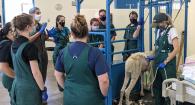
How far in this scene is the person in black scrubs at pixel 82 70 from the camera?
210 cm

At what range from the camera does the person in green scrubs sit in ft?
11.5

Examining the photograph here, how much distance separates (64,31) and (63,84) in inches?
101

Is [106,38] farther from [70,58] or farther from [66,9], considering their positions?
[66,9]

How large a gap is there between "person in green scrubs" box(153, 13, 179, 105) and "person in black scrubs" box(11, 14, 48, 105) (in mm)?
1691

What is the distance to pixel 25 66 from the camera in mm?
2400

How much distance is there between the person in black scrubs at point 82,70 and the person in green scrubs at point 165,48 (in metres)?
1.56

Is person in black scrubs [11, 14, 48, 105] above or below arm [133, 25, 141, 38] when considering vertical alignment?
below

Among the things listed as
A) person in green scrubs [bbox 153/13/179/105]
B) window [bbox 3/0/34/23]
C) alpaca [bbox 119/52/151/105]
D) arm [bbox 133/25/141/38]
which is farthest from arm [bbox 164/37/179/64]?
window [bbox 3/0/34/23]

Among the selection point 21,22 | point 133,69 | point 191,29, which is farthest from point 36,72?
point 191,29

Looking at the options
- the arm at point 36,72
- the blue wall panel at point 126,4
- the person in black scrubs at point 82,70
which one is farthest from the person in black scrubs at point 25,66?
the blue wall panel at point 126,4

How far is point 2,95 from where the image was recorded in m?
5.14

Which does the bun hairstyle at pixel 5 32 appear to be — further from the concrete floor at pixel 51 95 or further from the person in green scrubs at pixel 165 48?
the concrete floor at pixel 51 95

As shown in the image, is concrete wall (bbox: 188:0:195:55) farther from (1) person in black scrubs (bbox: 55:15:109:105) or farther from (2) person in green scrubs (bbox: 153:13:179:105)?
(1) person in black scrubs (bbox: 55:15:109:105)

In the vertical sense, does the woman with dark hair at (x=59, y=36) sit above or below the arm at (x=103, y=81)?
above
